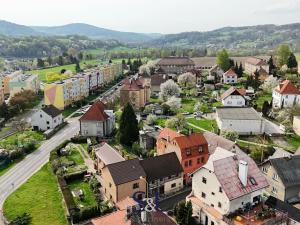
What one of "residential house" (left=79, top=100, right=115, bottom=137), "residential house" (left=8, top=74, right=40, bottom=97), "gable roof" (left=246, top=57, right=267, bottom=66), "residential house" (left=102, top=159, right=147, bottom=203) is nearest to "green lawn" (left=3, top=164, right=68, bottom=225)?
"residential house" (left=102, top=159, right=147, bottom=203)

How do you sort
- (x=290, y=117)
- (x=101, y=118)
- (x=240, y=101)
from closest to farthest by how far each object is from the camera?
(x=101, y=118) → (x=290, y=117) → (x=240, y=101)

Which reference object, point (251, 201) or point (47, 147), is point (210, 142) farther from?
point (47, 147)

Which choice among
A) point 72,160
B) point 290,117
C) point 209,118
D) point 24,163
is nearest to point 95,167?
point 72,160

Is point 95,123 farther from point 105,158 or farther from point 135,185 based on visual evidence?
point 135,185

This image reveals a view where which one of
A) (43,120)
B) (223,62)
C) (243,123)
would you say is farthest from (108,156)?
(223,62)

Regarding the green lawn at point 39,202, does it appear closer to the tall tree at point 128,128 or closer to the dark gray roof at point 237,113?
the tall tree at point 128,128

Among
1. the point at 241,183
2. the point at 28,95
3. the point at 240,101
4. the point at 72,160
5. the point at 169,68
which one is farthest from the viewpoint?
the point at 169,68

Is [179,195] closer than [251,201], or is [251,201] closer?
[251,201]
